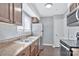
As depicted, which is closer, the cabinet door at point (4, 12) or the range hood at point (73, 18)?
the cabinet door at point (4, 12)

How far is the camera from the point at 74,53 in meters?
1.28

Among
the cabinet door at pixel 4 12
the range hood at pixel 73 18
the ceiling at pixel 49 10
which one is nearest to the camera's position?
the cabinet door at pixel 4 12

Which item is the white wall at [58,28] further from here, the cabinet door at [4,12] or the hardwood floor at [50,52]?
the cabinet door at [4,12]

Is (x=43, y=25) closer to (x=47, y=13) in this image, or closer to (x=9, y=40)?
(x=47, y=13)

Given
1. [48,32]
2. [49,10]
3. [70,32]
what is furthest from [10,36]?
[70,32]

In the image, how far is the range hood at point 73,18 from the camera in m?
1.44

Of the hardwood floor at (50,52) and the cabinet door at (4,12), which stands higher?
the cabinet door at (4,12)

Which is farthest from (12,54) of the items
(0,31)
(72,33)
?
(72,33)

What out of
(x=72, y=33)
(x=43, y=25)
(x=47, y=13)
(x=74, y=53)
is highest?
(x=47, y=13)

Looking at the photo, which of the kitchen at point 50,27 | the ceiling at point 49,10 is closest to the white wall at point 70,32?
the kitchen at point 50,27

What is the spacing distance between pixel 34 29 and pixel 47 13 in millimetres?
261

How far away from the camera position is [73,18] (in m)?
1.54

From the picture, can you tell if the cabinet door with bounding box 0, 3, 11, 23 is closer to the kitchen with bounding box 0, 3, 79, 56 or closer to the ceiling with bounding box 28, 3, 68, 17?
the kitchen with bounding box 0, 3, 79, 56

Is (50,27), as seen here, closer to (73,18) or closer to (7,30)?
(73,18)
